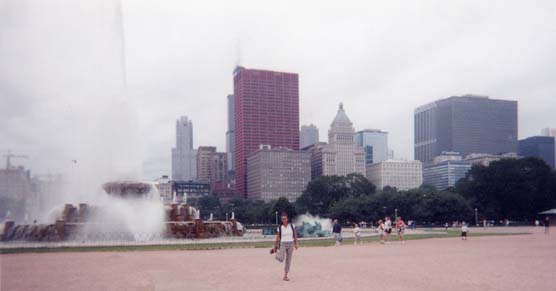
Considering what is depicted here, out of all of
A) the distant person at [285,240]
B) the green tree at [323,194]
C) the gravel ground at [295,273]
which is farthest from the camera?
the green tree at [323,194]

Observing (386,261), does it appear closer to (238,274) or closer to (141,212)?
(238,274)

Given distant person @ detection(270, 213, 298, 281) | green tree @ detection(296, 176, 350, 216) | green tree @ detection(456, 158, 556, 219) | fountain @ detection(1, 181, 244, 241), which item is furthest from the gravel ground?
green tree @ detection(296, 176, 350, 216)

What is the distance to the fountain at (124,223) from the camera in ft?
140

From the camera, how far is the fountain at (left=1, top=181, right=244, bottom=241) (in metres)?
42.7

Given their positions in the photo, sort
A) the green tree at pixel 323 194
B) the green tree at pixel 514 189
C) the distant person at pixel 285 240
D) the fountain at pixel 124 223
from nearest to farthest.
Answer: the distant person at pixel 285 240 → the fountain at pixel 124 223 → the green tree at pixel 514 189 → the green tree at pixel 323 194

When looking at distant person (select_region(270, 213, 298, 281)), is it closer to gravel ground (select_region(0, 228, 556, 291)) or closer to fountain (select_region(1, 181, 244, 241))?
gravel ground (select_region(0, 228, 556, 291))

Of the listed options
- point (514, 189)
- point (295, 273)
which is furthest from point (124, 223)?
point (514, 189)

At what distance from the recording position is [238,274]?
1858cm

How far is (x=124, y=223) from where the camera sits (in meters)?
47.1

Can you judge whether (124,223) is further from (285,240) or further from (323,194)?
(323,194)

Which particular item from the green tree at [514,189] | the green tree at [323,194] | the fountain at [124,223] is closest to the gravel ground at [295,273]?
the fountain at [124,223]

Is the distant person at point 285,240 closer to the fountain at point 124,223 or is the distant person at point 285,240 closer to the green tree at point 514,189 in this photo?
the fountain at point 124,223

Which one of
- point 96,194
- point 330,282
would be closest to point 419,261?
point 330,282

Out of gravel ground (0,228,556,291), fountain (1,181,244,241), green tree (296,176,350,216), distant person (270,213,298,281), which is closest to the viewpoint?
gravel ground (0,228,556,291)
